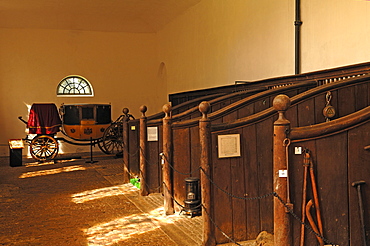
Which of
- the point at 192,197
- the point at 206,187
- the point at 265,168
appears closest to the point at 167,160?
the point at 192,197

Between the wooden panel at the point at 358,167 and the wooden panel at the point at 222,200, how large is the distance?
4.08 feet

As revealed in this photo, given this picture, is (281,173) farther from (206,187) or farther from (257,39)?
(257,39)

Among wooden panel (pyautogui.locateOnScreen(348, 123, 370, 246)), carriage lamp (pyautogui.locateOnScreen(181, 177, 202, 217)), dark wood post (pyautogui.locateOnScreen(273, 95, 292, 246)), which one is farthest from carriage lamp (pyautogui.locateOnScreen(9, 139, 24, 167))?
wooden panel (pyautogui.locateOnScreen(348, 123, 370, 246))

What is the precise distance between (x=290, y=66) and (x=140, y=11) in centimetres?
776

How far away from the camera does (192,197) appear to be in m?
5.38

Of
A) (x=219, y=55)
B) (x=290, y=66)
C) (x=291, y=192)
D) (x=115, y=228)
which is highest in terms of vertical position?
(x=219, y=55)

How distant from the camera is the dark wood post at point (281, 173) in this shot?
3.33 meters

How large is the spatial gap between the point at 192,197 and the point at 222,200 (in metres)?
1.15

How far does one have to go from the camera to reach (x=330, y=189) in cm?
350

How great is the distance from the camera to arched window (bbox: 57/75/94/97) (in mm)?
14516

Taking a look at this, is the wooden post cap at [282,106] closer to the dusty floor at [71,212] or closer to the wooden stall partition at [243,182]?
the wooden stall partition at [243,182]

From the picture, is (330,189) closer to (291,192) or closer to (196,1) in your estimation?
(291,192)

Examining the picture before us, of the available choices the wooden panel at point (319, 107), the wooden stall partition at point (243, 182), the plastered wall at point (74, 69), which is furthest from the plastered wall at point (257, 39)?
the wooden stall partition at point (243, 182)

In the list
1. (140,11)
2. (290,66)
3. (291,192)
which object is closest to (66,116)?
(140,11)
